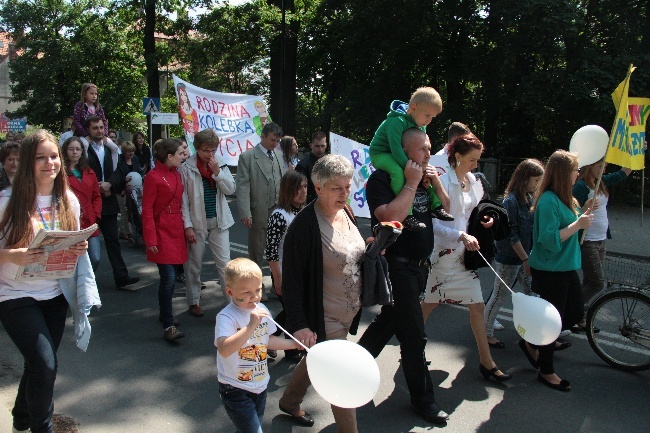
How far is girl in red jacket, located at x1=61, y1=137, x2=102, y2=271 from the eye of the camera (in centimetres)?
571

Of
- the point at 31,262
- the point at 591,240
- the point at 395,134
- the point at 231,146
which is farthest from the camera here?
the point at 231,146

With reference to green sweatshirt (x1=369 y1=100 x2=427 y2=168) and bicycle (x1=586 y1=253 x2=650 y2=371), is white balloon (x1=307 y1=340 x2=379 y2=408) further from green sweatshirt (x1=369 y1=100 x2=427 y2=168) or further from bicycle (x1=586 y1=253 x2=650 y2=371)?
bicycle (x1=586 y1=253 x2=650 y2=371)

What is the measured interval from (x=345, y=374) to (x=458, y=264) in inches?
79.7

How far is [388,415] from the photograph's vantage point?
3.90 m

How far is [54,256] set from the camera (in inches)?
122

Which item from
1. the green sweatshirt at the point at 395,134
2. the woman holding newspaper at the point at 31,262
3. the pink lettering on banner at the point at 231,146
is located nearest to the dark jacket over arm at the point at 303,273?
the green sweatshirt at the point at 395,134

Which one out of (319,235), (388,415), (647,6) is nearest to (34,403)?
(319,235)

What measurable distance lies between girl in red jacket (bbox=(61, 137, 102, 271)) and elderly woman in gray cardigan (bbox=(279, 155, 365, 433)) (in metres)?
3.31

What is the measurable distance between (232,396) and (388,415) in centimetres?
147

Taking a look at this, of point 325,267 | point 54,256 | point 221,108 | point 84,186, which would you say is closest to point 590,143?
point 325,267

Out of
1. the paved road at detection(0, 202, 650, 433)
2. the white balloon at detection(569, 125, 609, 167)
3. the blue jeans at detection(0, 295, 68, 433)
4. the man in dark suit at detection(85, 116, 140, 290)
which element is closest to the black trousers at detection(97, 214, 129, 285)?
the man in dark suit at detection(85, 116, 140, 290)

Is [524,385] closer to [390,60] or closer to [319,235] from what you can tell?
[319,235]

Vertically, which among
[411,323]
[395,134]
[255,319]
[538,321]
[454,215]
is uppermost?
[395,134]

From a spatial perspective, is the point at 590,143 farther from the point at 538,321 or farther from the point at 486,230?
the point at 538,321
